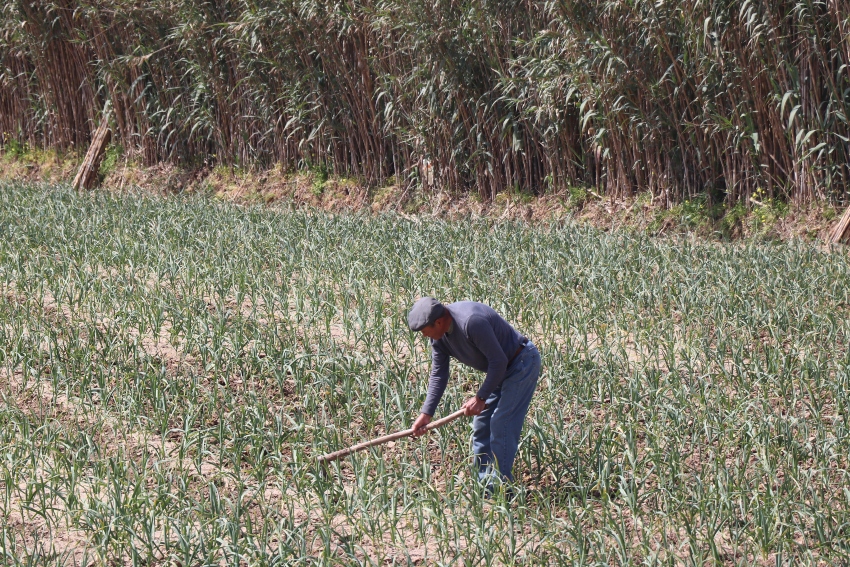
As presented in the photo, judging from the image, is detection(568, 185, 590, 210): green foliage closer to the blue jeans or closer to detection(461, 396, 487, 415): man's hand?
the blue jeans

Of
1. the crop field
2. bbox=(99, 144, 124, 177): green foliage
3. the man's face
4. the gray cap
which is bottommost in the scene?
the crop field

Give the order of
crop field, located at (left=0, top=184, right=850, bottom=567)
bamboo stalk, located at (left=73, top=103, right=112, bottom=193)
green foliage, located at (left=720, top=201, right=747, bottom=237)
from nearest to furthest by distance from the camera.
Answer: crop field, located at (left=0, top=184, right=850, bottom=567) → green foliage, located at (left=720, top=201, right=747, bottom=237) → bamboo stalk, located at (left=73, top=103, right=112, bottom=193)

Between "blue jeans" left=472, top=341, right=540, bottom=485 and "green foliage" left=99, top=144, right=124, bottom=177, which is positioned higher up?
"green foliage" left=99, top=144, right=124, bottom=177

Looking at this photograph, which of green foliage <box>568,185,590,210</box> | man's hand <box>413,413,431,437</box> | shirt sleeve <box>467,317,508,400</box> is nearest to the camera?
shirt sleeve <box>467,317,508,400</box>

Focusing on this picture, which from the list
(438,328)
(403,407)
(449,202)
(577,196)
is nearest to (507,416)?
(438,328)

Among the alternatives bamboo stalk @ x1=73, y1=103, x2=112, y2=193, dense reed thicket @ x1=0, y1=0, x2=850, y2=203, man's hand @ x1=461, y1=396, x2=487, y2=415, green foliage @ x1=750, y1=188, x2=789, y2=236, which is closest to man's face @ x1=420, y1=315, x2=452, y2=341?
man's hand @ x1=461, y1=396, x2=487, y2=415

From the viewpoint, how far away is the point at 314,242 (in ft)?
26.3

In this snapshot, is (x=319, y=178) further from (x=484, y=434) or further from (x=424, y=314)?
(x=424, y=314)

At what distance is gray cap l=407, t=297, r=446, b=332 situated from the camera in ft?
11.4

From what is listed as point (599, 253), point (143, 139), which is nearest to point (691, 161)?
point (599, 253)

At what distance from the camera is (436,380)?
12.6 ft

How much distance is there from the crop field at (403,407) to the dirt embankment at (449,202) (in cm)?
101

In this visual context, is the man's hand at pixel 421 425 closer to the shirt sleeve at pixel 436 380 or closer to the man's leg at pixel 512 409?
the shirt sleeve at pixel 436 380

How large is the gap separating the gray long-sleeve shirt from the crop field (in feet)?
1.02
